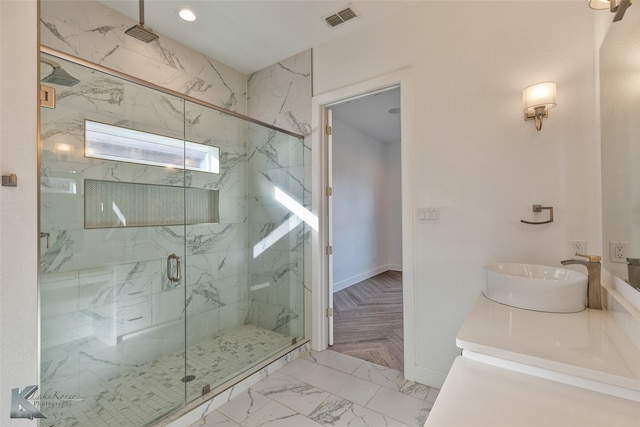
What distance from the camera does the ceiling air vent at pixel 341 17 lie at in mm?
2242

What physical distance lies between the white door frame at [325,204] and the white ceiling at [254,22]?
0.52m

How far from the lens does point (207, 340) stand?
2676mm

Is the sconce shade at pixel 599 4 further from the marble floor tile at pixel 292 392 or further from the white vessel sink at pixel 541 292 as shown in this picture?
the marble floor tile at pixel 292 392

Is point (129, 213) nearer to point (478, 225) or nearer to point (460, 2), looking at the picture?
→ point (478, 225)

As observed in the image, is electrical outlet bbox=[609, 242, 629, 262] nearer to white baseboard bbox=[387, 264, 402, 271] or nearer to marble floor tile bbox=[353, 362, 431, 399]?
marble floor tile bbox=[353, 362, 431, 399]

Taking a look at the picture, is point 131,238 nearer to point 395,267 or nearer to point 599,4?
point 599,4

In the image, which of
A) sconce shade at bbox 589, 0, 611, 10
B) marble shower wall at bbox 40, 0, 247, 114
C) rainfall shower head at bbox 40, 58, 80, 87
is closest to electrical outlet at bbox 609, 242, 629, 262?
sconce shade at bbox 589, 0, 611, 10

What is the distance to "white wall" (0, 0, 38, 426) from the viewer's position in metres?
1.06

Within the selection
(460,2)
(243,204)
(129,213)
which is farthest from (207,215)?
(460,2)

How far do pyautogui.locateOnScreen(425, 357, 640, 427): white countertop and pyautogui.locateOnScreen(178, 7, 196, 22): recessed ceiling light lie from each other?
2.94 m

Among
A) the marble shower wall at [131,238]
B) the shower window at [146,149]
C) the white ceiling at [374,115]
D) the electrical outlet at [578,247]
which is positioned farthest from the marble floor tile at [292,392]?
the white ceiling at [374,115]

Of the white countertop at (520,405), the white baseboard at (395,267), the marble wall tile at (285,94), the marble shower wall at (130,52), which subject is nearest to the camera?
the white countertop at (520,405)

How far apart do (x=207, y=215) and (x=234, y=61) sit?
5.53ft

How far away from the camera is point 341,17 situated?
231 cm
